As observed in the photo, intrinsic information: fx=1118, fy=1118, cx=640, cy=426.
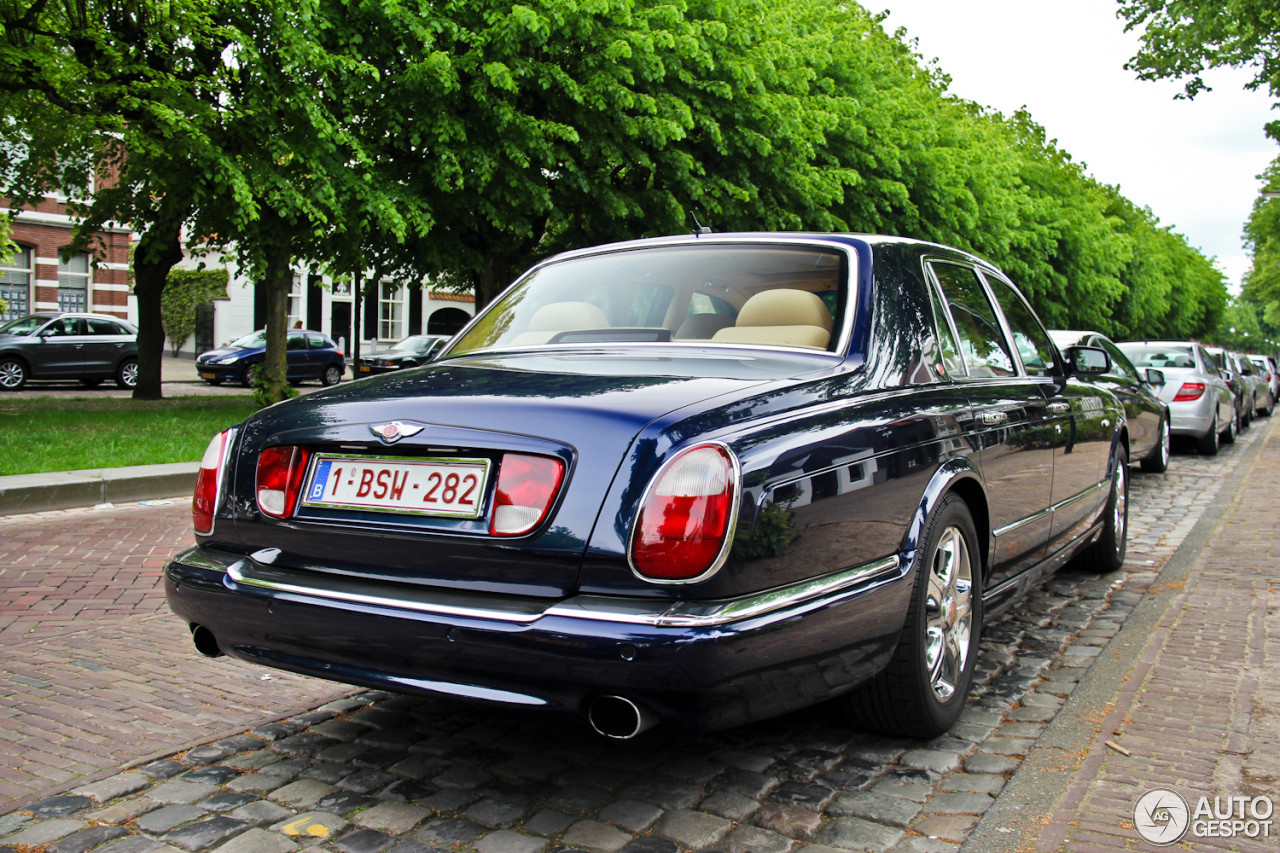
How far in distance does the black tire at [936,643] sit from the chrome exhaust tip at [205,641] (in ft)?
6.09

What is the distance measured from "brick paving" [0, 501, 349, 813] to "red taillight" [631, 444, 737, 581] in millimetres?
1827

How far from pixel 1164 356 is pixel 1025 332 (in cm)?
1101

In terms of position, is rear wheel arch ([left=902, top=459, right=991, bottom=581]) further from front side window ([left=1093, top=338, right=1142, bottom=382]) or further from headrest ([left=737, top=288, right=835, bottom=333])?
front side window ([left=1093, top=338, right=1142, bottom=382])

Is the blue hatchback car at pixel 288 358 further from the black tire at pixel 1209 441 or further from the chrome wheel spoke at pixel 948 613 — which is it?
the chrome wheel spoke at pixel 948 613

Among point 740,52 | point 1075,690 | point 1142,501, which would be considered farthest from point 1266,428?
point 1075,690

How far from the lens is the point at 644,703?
2482mm

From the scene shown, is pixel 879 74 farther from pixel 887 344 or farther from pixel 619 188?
pixel 887 344

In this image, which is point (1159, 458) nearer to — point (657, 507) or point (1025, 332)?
point (1025, 332)

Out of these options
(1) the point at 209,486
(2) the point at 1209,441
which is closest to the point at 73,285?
(2) the point at 1209,441

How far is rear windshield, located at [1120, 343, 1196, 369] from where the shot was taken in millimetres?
14531

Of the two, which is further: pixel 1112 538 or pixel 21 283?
pixel 21 283

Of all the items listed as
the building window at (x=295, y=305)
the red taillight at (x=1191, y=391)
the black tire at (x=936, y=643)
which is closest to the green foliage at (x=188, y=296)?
the building window at (x=295, y=305)

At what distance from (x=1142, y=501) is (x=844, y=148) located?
13.5 meters

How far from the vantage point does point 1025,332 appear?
497 cm
